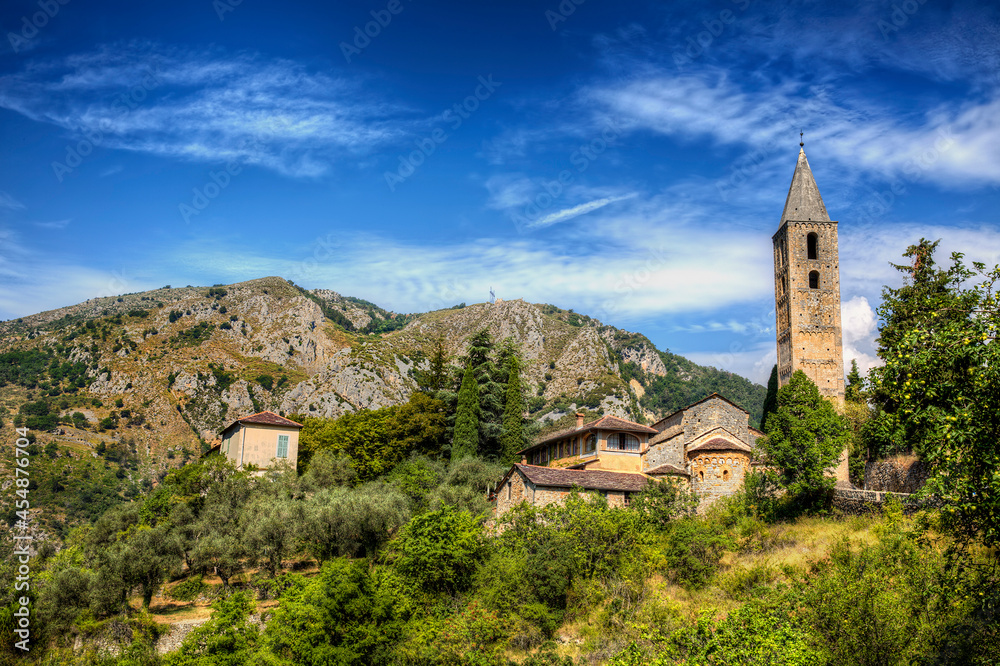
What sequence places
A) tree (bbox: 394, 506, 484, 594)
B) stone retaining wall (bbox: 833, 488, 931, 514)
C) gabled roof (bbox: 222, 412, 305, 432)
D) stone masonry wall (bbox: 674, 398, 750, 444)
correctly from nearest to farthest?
1. stone retaining wall (bbox: 833, 488, 931, 514)
2. tree (bbox: 394, 506, 484, 594)
3. stone masonry wall (bbox: 674, 398, 750, 444)
4. gabled roof (bbox: 222, 412, 305, 432)

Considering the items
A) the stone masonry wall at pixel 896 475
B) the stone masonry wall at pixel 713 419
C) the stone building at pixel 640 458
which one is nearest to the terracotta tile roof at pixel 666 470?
the stone building at pixel 640 458

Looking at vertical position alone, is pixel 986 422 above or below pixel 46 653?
above

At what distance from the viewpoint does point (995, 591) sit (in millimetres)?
14477

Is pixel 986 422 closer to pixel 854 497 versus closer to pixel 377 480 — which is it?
pixel 854 497

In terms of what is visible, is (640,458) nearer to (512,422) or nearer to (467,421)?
(512,422)

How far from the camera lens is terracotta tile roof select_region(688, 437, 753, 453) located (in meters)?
37.4

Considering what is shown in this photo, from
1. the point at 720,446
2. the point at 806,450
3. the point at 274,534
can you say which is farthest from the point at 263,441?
the point at 806,450

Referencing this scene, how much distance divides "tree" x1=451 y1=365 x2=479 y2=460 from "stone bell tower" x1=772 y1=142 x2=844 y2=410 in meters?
23.9

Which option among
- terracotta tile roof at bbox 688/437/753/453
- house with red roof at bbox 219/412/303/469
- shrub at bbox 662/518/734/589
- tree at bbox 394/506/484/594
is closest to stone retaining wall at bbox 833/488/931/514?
shrub at bbox 662/518/734/589

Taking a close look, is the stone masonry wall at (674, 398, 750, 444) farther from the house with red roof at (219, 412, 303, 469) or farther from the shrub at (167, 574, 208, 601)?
the shrub at (167, 574, 208, 601)

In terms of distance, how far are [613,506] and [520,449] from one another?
15.7m

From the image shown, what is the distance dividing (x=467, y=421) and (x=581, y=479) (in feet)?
48.9

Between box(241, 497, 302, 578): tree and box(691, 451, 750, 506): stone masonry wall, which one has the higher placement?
box(691, 451, 750, 506): stone masonry wall

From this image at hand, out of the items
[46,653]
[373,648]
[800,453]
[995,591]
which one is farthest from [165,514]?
[995,591]
